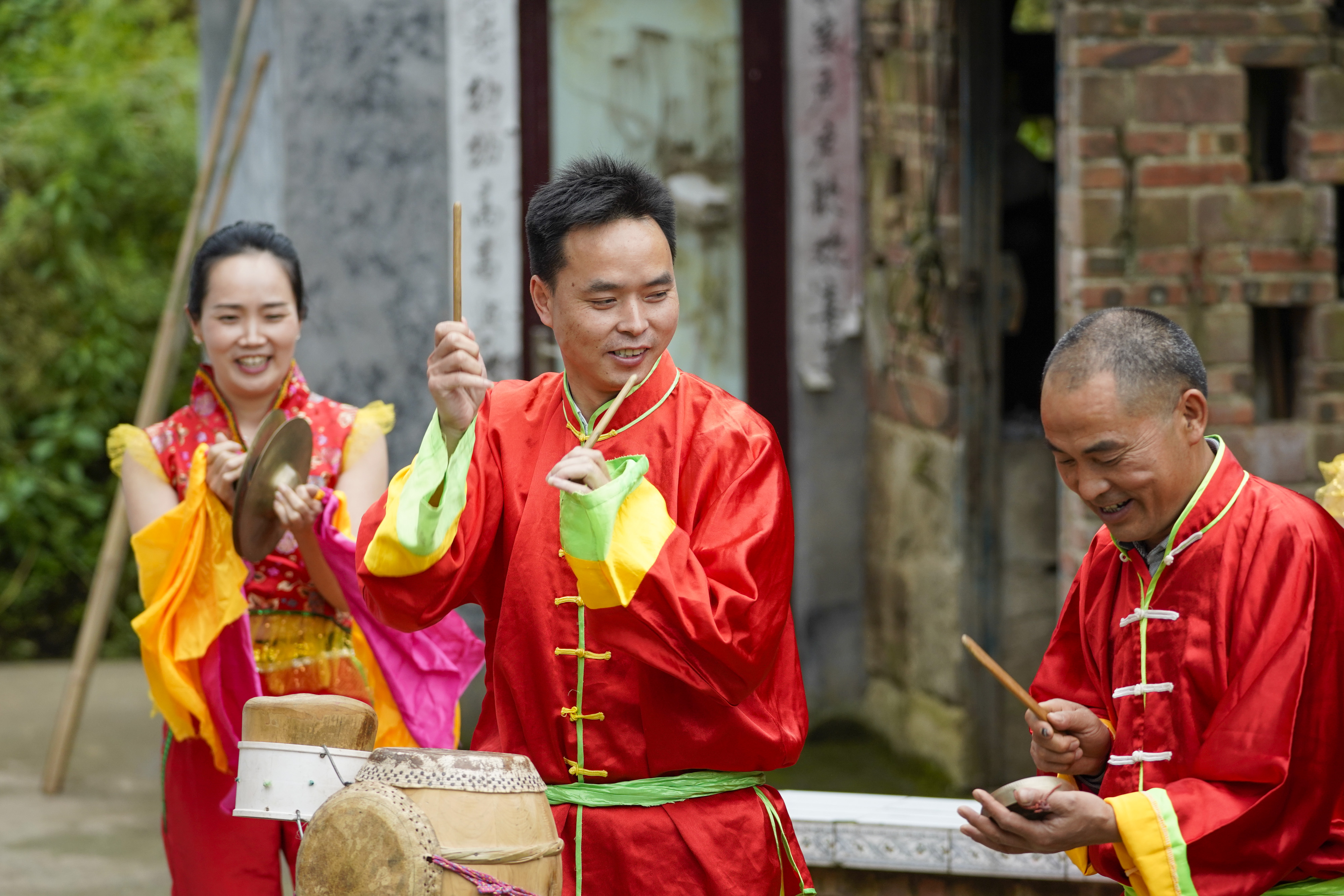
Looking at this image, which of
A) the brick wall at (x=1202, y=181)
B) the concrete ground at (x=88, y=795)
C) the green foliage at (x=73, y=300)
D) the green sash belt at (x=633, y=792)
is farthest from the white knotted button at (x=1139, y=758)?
the green foliage at (x=73, y=300)

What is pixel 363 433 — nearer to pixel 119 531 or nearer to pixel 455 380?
pixel 455 380

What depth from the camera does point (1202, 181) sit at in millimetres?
5125

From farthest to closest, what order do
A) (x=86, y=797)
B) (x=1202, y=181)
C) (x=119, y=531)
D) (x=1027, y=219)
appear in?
1. (x=1027, y=219)
2. (x=86, y=797)
3. (x=119, y=531)
4. (x=1202, y=181)

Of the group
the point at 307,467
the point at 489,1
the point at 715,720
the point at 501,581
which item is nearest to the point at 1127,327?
the point at 715,720

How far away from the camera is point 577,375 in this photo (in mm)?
2838

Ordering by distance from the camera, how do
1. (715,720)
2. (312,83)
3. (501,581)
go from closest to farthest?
(715,720) → (501,581) → (312,83)

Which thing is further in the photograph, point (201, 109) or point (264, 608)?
point (201, 109)

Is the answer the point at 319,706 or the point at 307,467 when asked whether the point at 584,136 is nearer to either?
the point at 307,467

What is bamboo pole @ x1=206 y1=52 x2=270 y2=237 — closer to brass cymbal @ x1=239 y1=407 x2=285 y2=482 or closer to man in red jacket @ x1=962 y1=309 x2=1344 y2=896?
brass cymbal @ x1=239 y1=407 x2=285 y2=482

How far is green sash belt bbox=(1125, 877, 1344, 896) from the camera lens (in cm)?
251

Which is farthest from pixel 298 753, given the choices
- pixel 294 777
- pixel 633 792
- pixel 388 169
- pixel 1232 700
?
pixel 388 169

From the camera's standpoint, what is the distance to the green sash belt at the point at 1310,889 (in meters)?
2.51

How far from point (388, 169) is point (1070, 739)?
4.23 metres

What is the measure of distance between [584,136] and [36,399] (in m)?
4.46
